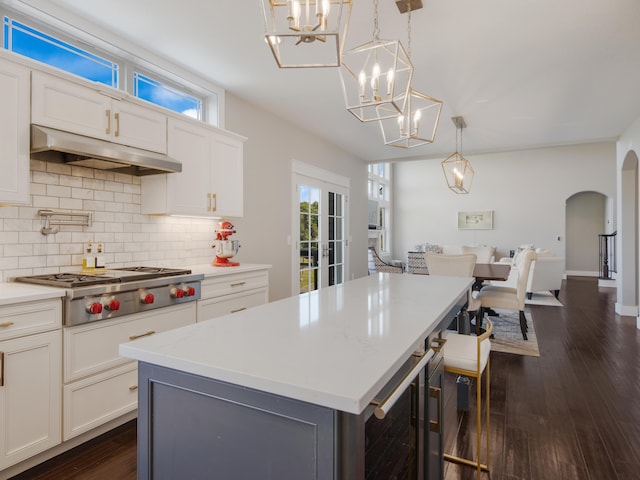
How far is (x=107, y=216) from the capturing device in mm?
2742

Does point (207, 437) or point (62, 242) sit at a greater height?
point (62, 242)

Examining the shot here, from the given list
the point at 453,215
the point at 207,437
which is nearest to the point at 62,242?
the point at 207,437

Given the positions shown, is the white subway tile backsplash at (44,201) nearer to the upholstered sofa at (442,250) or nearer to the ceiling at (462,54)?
the ceiling at (462,54)

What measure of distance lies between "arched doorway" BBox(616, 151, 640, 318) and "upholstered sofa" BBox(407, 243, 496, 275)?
9.26ft

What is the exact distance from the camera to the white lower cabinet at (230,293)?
2.87 m

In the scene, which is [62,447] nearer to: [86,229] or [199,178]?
[86,229]

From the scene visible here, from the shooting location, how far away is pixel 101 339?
A: 214cm

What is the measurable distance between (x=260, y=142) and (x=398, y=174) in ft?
26.9

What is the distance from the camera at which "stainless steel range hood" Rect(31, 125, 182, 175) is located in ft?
6.77

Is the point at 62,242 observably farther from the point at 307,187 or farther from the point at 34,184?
the point at 307,187

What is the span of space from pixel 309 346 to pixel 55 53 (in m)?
2.87

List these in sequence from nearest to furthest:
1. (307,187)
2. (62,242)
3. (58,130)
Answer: (58,130) < (62,242) < (307,187)

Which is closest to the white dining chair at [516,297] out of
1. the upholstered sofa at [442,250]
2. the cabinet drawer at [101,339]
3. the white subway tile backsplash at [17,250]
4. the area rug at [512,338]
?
the area rug at [512,338]

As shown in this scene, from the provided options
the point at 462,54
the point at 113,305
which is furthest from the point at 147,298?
the point at 462,54
